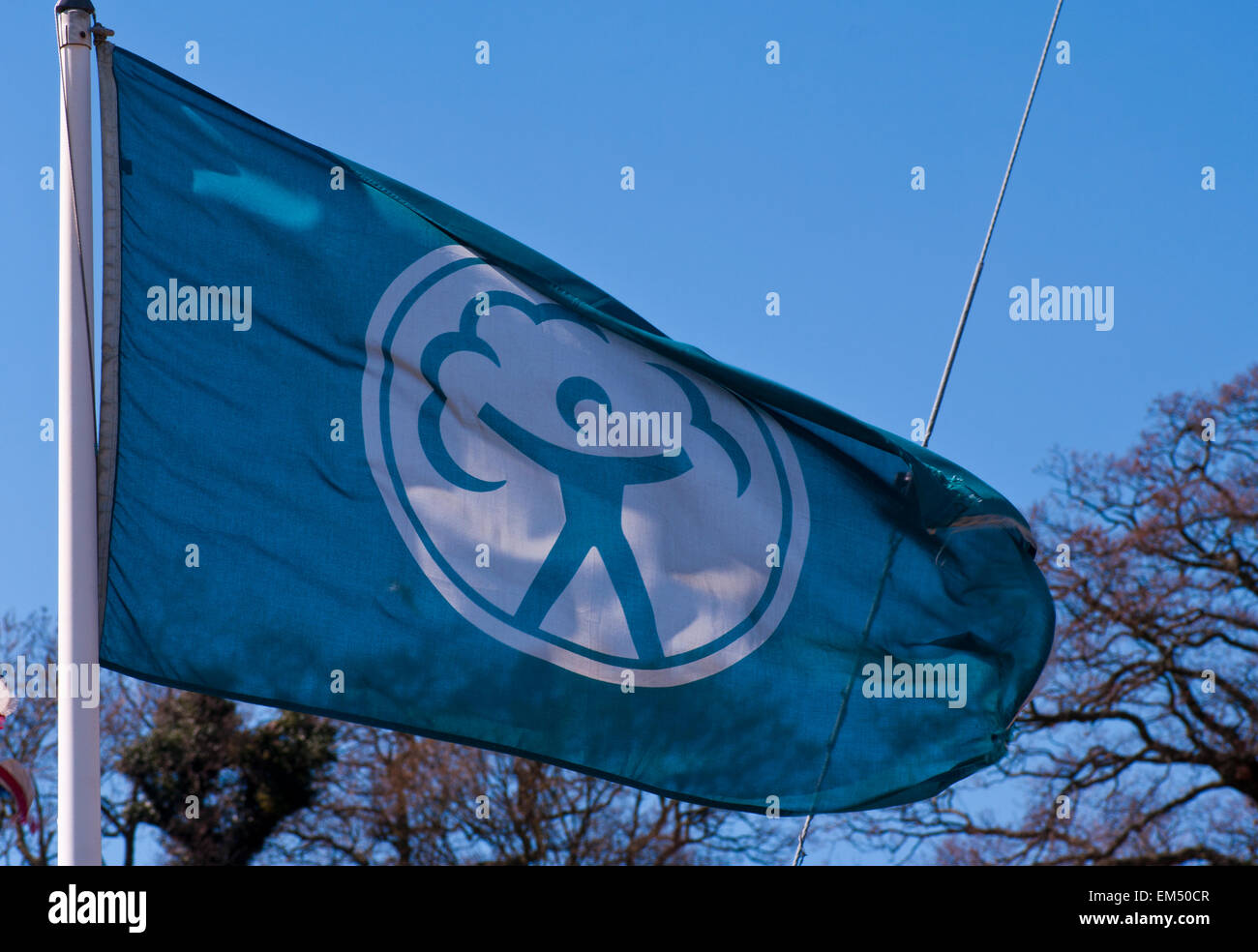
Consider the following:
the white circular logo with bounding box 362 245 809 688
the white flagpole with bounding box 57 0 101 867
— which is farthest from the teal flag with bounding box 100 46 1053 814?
the white flagpole with bounding box 57 0 101 867

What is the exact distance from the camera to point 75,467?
5.29m

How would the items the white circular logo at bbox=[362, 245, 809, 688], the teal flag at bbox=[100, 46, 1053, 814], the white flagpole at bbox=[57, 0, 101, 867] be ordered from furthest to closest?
the white circular logo at bbox=[362, 245, 809, 688] → the teal flag at bbox=[100, 46, 1053, 814] → the white flagpole at bbox=[57, 0, 101, 867]

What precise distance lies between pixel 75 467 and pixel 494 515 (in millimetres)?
1578

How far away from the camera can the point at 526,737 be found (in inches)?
236

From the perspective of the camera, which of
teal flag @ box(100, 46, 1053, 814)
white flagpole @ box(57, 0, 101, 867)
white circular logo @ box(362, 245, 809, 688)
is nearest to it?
white flagpole @ box(57, 0, 101, 867)

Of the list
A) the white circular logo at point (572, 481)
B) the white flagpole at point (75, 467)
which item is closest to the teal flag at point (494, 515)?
the white circular logo at point (572, 481)

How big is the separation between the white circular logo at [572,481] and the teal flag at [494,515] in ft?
0.04

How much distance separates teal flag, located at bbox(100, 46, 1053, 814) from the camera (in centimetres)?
586

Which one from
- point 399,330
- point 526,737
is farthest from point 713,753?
point 399,330

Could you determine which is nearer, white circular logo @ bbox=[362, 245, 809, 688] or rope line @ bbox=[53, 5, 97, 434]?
rope line @ bbox=[53, 5, 97, 434]

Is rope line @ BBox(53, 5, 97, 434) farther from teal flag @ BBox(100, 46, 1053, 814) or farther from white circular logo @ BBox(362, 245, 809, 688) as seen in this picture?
white circular logo @ BBox(362, 245, 809, 688)

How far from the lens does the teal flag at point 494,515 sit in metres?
5.86

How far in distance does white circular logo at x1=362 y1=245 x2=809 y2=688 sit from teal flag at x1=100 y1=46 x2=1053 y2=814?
0.01m
